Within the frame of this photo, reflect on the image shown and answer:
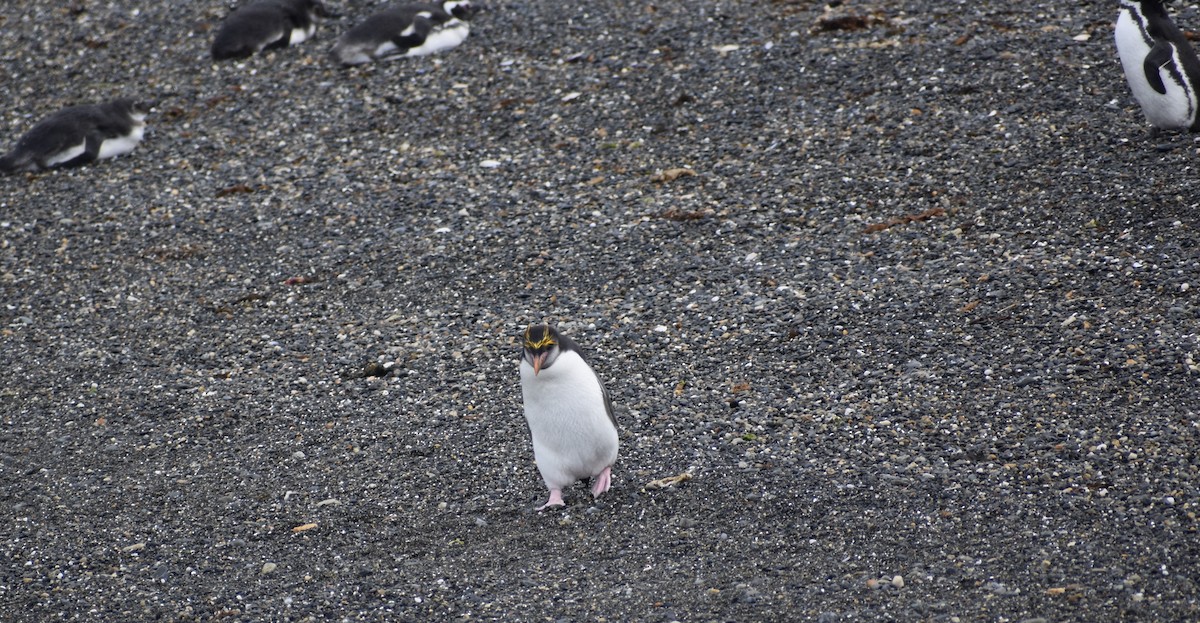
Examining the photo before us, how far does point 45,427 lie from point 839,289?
4.10 metres

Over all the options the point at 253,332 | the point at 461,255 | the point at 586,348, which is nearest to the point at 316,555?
the point at 586,348

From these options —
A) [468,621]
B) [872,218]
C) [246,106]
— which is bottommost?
[246,106]

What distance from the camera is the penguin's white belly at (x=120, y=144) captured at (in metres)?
8.84

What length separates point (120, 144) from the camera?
350 inches

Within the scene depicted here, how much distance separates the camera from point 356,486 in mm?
5109

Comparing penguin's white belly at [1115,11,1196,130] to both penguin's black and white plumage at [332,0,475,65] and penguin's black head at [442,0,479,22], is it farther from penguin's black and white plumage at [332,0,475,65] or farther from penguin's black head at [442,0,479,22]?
penguin's black head at [442,0,479,22]

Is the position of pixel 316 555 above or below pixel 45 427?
above

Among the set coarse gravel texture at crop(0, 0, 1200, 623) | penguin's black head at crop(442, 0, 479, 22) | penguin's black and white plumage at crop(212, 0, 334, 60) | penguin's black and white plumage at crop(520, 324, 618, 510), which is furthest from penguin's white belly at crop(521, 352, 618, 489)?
penguin's black and white plumage at crop(212, 0, 334, 60)

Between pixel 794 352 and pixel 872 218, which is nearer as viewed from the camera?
pixel 794 352

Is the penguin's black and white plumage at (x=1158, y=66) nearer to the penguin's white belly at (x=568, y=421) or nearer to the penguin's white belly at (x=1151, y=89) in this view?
the penguin's white belly at (x=1151, y=89)

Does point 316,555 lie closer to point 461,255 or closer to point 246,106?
point 461,255

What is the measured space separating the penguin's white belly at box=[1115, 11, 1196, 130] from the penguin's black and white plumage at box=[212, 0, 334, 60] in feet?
21.2

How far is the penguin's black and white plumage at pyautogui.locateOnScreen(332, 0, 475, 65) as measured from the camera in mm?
9414

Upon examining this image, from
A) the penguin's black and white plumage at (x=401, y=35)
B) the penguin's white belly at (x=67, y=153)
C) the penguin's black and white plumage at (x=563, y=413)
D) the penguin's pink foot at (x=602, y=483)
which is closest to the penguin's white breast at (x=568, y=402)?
the penguin's black and white plumage at (x=563, y=413)
